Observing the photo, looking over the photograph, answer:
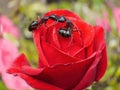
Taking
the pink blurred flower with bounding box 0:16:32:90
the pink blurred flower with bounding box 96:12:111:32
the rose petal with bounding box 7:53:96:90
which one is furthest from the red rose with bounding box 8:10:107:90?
the pink blurred flower with bounding box 96:12:111:32

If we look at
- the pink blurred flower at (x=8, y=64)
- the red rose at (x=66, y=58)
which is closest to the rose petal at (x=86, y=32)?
the red rose at (x=66, y=58)

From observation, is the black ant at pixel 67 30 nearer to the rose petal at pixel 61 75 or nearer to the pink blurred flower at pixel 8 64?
the rose petal at pixel 61 75

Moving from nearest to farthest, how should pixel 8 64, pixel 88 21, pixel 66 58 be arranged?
1. pixel 66 58
2. pixel 8 64
3. pixel 88 21

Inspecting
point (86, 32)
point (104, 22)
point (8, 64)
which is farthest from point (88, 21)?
point (86, 32)

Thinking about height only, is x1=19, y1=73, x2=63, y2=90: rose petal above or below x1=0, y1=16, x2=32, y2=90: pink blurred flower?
above

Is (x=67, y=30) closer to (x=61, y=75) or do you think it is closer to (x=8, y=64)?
(x=61, y=75)

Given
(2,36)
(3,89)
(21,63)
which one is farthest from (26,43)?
(21,63)

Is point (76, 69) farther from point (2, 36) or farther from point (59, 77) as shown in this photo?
point (2, 36)

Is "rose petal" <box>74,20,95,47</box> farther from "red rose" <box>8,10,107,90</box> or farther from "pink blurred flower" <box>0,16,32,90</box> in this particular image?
"pink blurred flower" <box>0,16,32,90</box>
